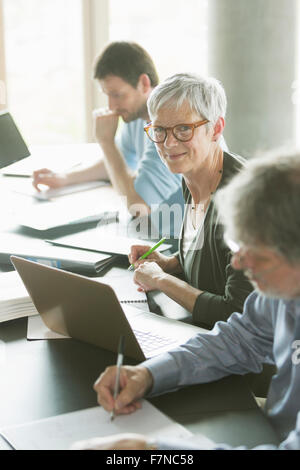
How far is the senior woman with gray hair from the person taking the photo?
191 centimetres

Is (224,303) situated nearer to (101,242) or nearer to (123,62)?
(101,242)

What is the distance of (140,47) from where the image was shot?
3008 millimetres

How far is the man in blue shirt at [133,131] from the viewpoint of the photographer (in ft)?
9.42

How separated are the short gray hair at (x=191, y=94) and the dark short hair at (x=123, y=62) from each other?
3.39 feet

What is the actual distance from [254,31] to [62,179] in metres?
1.59

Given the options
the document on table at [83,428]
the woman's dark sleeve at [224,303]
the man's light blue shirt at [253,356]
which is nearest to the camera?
the document on table at [83,428]

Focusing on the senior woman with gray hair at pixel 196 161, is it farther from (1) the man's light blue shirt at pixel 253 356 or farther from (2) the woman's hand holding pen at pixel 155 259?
(1) the man's light blue shirt at pixel 253 356

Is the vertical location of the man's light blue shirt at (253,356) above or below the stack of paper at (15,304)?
above

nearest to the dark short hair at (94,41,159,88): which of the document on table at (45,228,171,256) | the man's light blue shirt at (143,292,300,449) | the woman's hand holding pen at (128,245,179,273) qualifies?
the document on table at (45,228,171,256)

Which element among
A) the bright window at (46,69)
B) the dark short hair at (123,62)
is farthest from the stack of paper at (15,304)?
the bright window at (46,69)

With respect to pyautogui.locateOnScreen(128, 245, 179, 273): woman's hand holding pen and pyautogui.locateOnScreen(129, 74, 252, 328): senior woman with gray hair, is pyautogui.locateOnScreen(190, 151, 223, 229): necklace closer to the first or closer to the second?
pyautogui.locateOnScreen(129, 74, 252, 328): senior woman with gray hair

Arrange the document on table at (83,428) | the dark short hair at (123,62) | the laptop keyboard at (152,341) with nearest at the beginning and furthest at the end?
the document on table at (83,428), the laptop keyboard at (152,341), the dark short hair at (123,62)

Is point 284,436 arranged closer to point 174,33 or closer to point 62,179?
point 62,179

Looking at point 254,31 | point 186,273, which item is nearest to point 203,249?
point 186,273
